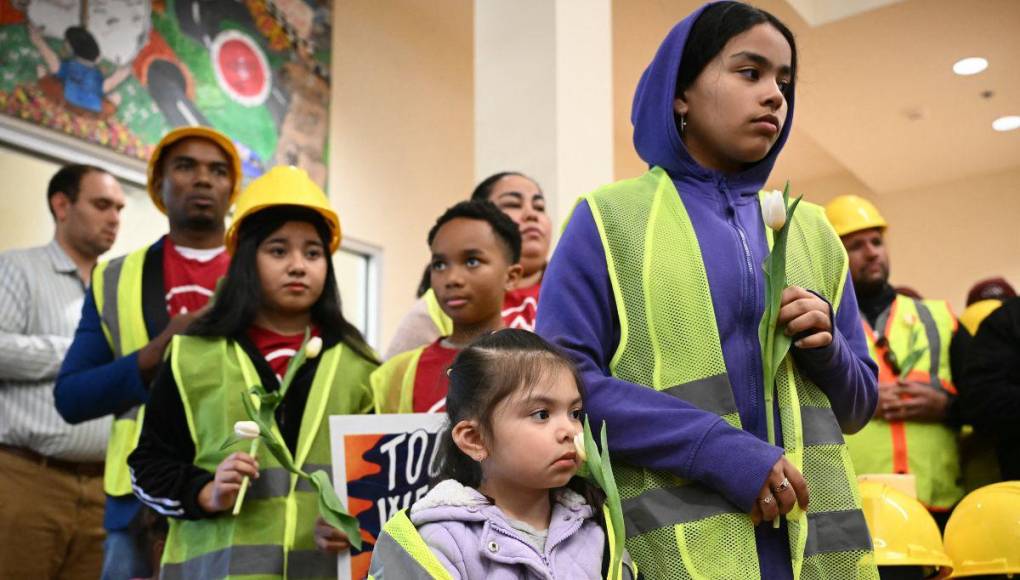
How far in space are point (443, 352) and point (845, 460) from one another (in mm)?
1191

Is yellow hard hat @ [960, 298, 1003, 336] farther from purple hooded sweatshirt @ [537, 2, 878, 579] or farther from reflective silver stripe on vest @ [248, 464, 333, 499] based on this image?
reflective silver stripe on vest @ [248, 464, 333, 499]

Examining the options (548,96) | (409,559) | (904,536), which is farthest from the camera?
(548,96)

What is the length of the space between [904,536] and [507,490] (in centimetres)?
157

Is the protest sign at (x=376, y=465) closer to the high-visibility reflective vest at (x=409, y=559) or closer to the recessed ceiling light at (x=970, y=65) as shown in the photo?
the high-visibility reflective vest at (x=409, y=559)

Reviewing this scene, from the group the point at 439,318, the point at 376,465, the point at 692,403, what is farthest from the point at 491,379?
the point at 439,318

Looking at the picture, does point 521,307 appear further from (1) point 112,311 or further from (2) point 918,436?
(2) point 918,436

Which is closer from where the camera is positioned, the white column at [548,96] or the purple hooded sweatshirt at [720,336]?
the purple hooded sweatshirt at [720,336]

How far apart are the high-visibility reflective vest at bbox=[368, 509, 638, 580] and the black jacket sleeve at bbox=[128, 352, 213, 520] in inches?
33.1

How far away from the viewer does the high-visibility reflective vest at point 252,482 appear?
2316 millimetres

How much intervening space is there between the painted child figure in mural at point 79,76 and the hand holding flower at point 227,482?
11.0 feet

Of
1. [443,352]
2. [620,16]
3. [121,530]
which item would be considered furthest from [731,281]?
[620,16]

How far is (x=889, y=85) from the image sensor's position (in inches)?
310

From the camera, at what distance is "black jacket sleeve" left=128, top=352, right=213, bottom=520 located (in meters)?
2.31

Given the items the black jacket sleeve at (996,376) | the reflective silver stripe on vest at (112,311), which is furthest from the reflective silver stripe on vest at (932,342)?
the reflective silver stripe on vest at (112,311)
